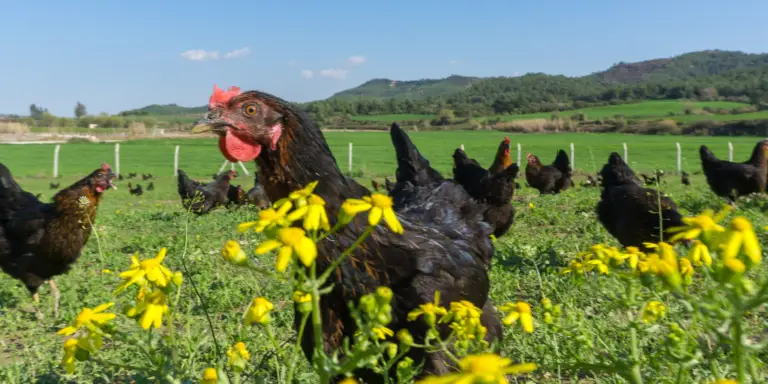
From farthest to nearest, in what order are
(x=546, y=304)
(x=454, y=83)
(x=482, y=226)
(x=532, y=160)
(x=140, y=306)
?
(x=454, y=83)
(x=532, y=160)
(x=482, y=226)
(x=546, y=304)
(x=140, y=306)

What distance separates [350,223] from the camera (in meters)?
2.24

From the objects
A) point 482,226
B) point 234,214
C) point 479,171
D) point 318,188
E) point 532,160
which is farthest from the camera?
point 532,160

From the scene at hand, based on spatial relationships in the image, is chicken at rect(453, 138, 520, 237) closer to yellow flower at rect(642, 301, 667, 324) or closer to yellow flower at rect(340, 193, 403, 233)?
yellow flower at rect(642, 301, 667, 324)

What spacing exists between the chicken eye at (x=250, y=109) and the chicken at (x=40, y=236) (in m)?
3.28

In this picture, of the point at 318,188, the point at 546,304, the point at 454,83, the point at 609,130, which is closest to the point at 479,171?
the point at 318,188

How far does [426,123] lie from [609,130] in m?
20.7

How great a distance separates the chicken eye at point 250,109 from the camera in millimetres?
2293

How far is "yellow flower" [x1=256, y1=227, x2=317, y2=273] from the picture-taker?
2.88 ft

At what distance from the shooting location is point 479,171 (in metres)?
7.48

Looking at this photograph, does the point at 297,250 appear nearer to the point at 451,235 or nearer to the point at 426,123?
the point at 451,235

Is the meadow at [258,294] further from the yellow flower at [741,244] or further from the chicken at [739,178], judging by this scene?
the chicken at [739,178]

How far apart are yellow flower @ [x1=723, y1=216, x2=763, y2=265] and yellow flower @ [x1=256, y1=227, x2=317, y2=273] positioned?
27.2 inches

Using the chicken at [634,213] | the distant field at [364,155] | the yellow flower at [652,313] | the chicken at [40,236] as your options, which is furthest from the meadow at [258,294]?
the distant field at [364,155]

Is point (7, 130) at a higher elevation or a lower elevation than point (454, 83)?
lower
